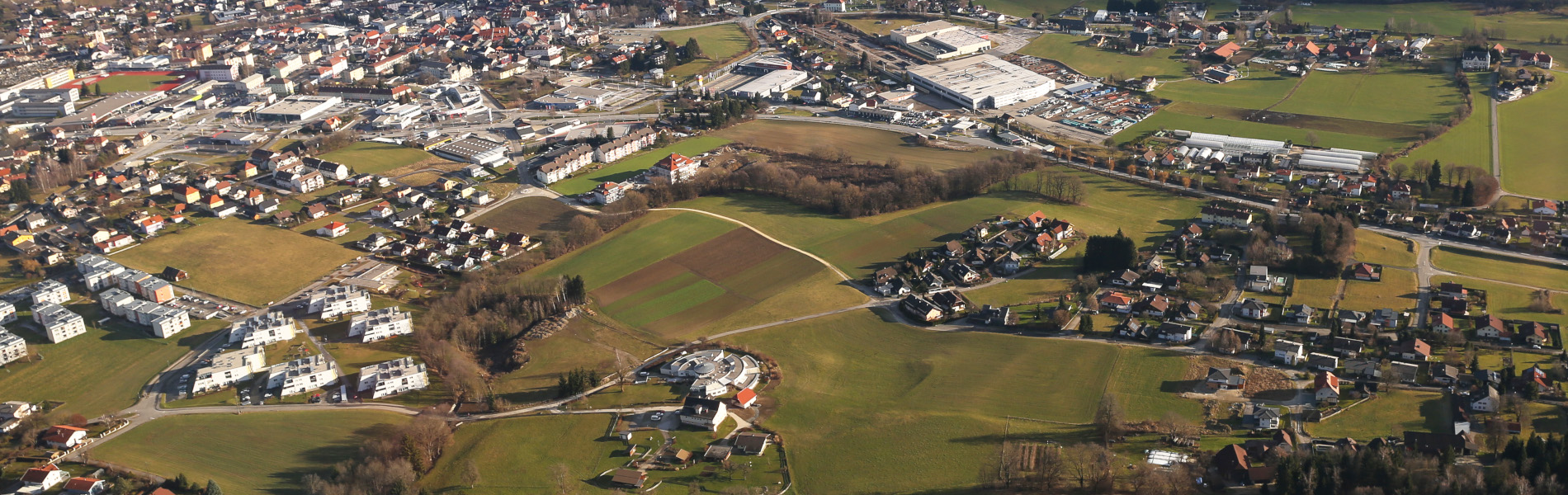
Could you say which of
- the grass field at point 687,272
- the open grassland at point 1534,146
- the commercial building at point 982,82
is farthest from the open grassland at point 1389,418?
the commercial building at point 982,82

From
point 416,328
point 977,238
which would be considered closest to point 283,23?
point 416,328

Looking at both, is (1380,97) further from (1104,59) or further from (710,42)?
(710,42)

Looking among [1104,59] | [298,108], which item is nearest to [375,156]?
[298,108]

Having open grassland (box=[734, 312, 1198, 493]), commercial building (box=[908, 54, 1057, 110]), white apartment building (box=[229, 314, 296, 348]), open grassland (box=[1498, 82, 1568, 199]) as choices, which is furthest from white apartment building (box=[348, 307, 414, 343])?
open grassland (box=[1498, 82, 1568, 199])

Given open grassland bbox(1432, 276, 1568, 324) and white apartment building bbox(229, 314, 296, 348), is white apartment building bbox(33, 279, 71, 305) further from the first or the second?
open grassland bbox(1432, 276, 1568, 324)

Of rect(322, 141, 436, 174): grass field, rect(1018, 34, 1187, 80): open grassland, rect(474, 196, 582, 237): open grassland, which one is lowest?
rect(474, 196, 582, 237): open grassland

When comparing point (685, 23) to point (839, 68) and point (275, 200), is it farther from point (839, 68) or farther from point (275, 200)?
point (275, 200)
